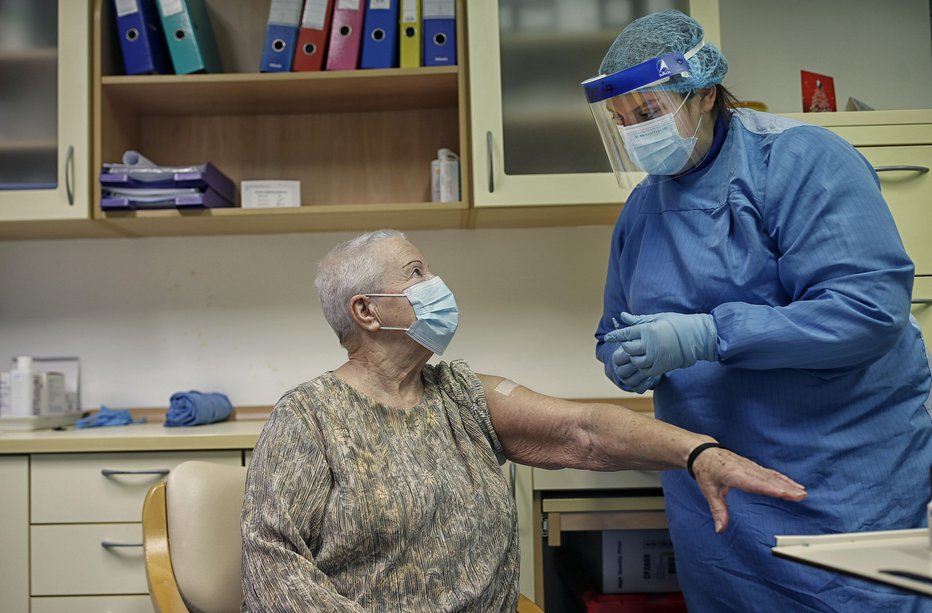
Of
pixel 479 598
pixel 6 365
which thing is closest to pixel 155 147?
pixel 6 365

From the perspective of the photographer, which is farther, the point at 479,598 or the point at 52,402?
the point at 52,402

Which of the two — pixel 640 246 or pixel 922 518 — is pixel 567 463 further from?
pixel 922 518

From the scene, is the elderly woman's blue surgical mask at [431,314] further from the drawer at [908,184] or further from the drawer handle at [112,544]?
the drawer at [908,184]

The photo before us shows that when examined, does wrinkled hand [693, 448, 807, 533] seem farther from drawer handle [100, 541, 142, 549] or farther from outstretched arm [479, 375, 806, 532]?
drawer handle [100, 541, 142, 549]

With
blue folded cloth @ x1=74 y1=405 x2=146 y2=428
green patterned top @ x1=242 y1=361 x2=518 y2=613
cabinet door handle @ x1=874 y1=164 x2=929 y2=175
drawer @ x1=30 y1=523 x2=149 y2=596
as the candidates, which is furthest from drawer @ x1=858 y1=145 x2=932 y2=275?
blue folded cloth @ x1=74 y1=405 x2=146 y2=428

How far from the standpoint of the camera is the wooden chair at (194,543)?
137 cm

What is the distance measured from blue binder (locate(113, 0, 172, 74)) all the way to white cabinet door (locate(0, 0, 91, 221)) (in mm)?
97

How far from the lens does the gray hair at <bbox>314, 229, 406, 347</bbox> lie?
1.52m

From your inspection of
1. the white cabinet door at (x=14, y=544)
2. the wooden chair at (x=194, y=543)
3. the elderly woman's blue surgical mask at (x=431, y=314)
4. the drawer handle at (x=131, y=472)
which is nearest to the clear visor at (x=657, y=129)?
the elderly woman's blue surgical mask at (x=431, y=314)

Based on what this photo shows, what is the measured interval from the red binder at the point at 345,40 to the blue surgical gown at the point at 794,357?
1283 mm

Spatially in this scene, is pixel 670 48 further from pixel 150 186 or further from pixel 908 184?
pixel 150 186

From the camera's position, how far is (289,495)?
1278mm

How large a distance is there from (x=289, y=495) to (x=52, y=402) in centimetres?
158

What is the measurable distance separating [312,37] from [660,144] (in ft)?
4.53
